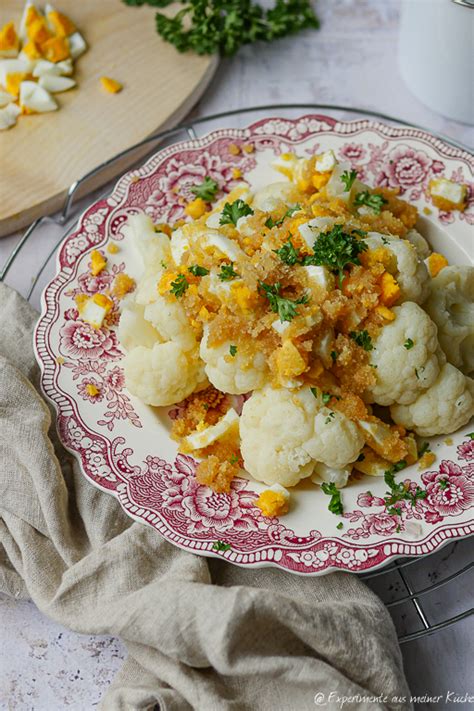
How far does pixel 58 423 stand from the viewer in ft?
10.4

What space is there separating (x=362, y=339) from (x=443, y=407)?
0.40 metres

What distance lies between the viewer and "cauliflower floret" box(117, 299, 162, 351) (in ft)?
10.9

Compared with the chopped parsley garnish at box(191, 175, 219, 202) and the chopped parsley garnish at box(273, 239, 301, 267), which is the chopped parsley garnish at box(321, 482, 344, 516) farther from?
the chopped parsley garnish at box(191, 175, 219, 202)

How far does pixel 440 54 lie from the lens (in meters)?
4.32

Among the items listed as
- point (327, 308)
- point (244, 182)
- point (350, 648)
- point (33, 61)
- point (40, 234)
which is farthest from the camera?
point (33, 61)

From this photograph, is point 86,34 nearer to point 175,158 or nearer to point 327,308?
point 175,158

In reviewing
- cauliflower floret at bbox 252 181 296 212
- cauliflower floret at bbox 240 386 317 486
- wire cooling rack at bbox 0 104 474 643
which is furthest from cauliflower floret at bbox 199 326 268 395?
wire cooling rack at bbox 0 104 474 643

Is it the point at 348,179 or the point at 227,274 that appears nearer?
the point at 227,274

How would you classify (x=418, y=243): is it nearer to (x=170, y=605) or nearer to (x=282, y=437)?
(x=282, y=437)

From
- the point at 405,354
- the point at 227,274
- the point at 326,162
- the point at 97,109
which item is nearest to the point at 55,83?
the point at 97,109

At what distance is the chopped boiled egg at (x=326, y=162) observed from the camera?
3568 millimetres

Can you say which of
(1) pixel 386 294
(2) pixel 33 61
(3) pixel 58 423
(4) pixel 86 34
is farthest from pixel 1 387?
(4) pixel 86 34

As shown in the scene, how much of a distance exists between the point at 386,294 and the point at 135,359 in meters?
0.99

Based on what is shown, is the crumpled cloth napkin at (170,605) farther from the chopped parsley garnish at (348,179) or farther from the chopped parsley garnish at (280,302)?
the chopped parsley garnish at (348,179)
